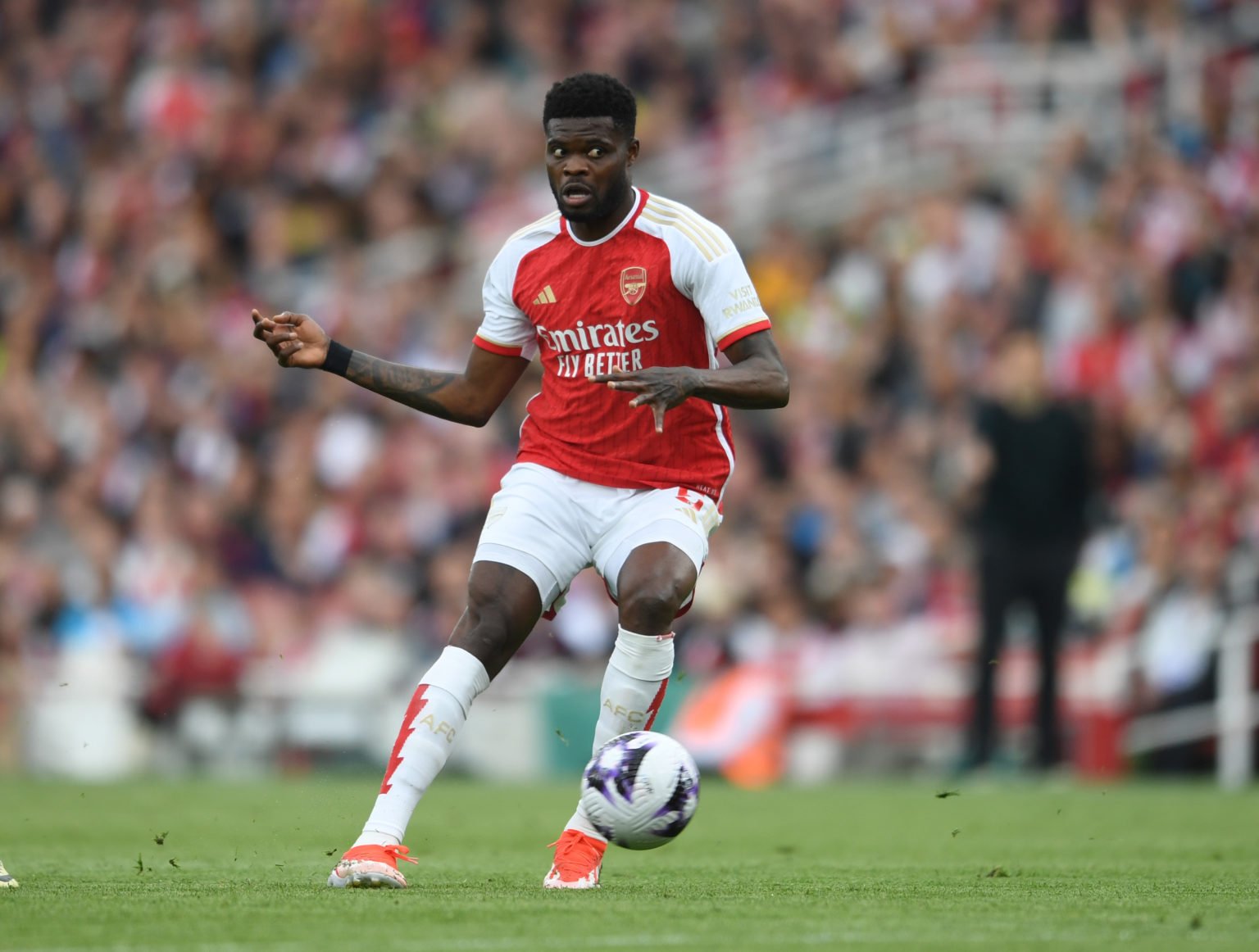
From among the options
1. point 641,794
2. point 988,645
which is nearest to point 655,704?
point 641,794

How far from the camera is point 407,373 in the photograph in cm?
688

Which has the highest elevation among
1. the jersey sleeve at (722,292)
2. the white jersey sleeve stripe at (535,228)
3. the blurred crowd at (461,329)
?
the blurred crowd at (461,329)

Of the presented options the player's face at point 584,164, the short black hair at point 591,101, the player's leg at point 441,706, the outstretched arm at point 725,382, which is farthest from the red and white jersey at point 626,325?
the player's leg at point 441,706

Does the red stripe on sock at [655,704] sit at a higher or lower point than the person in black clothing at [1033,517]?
lower

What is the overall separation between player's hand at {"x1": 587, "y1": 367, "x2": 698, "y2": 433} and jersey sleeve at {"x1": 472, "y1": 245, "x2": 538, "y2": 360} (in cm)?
101

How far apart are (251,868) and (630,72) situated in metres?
14.6

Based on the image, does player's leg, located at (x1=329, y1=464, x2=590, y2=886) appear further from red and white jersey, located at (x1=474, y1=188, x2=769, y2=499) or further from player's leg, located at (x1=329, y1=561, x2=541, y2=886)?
red and white jersey, located at (x1=474, y1=188, x2=769, y2=499)

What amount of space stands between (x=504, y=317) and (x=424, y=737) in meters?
1.47

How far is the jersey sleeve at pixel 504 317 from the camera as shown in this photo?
687 centimetres

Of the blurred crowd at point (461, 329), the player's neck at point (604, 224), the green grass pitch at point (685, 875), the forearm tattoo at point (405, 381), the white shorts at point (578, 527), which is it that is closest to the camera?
the green grass pitch at point (685, 875)

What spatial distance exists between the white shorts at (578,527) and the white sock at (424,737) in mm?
371

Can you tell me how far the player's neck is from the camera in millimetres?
6688

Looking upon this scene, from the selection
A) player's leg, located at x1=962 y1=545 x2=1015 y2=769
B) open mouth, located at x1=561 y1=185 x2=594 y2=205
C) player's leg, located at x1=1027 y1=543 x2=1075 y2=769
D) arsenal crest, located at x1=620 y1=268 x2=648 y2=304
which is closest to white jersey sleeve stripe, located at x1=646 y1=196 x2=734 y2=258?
arsenal crest, located at x1=620 y1=268 x2=648 y2=304

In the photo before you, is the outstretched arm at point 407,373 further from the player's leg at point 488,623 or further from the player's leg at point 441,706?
the player's leg at point 441,706
